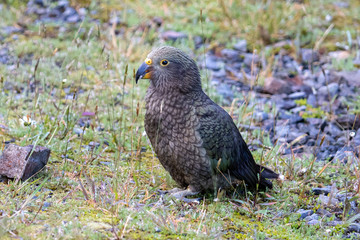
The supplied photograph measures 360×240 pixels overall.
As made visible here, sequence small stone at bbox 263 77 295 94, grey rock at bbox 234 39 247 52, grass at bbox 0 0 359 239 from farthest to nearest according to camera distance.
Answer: grey rock at bbox 234 39 247 52, small stone at bbox 263 77 295 94, grass at bbox 0 0 359 239

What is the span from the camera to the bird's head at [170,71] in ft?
14.7

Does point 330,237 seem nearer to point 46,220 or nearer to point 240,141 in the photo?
point 240,141

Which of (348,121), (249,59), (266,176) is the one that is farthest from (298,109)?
(266,176)

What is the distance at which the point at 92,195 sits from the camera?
3891 millimetres

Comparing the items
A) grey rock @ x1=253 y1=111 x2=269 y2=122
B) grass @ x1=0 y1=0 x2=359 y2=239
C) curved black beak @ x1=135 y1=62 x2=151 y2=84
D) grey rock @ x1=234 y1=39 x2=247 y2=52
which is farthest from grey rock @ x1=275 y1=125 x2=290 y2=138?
grey rock @ x1=234 y1=39 x2=247 y2=52

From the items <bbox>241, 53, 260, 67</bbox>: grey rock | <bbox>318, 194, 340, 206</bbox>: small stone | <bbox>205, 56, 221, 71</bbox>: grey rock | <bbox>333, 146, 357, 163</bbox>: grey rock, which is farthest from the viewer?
<bbox>241, 53, 260, 67</bbox>: grey rock

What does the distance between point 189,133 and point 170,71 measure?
62cm

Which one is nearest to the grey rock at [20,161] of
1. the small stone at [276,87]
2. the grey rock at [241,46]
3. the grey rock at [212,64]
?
the small stone at [276,87]

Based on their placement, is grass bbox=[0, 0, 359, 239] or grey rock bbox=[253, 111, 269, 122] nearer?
grass bbox=[0, 0, 359, 239]

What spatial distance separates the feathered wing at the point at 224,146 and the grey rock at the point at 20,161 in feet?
4.70

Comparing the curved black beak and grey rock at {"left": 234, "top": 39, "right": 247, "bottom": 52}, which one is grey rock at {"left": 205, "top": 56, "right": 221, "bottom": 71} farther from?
the curved black beak

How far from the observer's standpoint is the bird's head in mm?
4477

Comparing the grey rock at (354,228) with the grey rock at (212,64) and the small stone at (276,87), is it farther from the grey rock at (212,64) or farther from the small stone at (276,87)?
the grey rock at (212,64)

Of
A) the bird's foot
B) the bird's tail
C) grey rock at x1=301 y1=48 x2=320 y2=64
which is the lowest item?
the bird's foot
